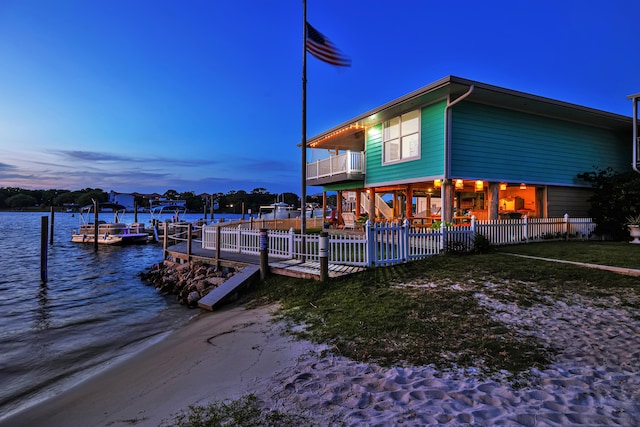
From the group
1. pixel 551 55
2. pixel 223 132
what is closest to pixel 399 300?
pixel 223 132

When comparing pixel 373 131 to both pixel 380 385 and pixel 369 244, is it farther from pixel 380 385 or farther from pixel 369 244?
pixel 380 385

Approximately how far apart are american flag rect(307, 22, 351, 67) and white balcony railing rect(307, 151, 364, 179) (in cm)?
567

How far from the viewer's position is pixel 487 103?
41.8ft

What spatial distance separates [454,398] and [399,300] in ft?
10.2

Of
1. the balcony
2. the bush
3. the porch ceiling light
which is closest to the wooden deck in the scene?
the balcony

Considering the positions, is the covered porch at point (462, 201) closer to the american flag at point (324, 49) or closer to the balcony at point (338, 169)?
the balcony at point (338, 169)

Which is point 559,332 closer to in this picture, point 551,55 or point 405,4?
point 405,4

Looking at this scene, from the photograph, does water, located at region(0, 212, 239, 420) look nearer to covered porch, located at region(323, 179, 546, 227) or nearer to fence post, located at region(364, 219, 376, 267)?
fence post, located at region(364, 219, 376, 267)

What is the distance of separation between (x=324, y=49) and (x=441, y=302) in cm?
875

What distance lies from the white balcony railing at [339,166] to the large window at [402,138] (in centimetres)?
180

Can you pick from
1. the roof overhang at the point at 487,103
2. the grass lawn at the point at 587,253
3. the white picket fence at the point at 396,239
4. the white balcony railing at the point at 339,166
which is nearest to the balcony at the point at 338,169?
the white balcony railing at the point at 339,166

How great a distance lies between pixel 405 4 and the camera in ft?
80.3

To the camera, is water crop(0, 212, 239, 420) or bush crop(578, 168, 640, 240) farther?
bush crop(578, 168, 640, 240)

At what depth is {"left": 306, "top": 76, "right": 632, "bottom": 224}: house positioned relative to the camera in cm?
1216
